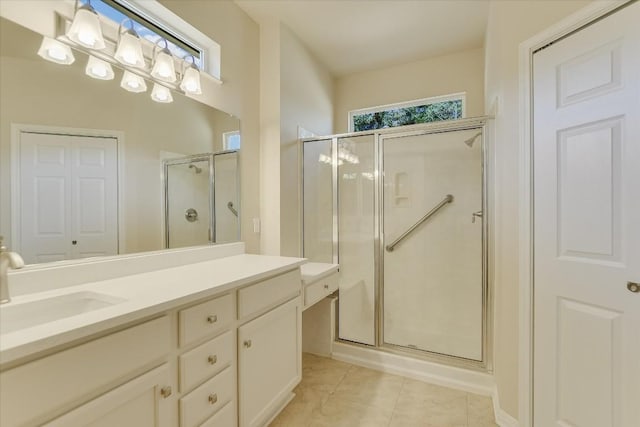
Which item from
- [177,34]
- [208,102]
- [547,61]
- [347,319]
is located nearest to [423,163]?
[547,61]

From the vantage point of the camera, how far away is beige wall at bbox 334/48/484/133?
2.91 meters

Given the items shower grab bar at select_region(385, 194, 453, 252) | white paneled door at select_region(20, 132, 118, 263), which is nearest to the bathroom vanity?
white paneled door at select_region(20, 132, 118, 263)

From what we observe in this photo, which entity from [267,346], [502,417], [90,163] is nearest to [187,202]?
[90,163]

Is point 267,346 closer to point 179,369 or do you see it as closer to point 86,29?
point 179,369

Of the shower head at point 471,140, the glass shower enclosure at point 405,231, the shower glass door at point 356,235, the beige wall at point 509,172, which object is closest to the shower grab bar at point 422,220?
the glass shower enclosure at point 405,231

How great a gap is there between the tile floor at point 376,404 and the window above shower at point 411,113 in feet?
8.16

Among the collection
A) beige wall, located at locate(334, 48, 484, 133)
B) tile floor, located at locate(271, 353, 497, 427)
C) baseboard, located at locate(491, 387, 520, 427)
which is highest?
beige wall, located at locate(334, 48, 484, 133)

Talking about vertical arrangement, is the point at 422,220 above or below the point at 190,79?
below

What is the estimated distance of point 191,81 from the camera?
5.81 ft

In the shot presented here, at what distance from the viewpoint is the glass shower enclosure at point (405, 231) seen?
7.75 ft

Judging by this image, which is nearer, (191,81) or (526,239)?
(526,239)

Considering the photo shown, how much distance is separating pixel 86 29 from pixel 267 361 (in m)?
1.73

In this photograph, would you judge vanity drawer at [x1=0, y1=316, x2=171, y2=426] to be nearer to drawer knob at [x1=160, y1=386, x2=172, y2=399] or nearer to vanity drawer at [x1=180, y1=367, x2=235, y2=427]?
drawer knob at [x1=160, y1=386, x2=172, y2=399]

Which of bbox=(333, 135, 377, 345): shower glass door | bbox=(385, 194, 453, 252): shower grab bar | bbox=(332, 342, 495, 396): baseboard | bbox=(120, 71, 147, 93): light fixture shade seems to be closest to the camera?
bbox=(120, 71, 147, 93): light fixture shade
